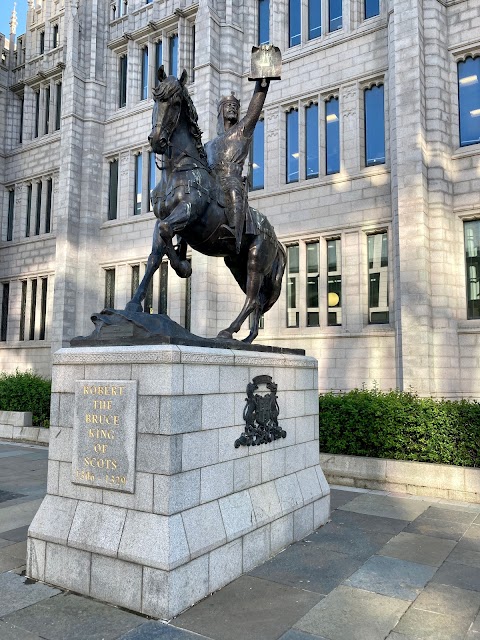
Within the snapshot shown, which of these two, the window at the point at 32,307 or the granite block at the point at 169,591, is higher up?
the window at the point at 32,307

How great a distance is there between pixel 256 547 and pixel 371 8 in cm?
2062

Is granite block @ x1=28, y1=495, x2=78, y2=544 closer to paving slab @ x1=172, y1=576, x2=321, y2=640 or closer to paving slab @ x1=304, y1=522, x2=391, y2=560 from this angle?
paving slab @ x1=172, y1=576, x2=321, y2=640

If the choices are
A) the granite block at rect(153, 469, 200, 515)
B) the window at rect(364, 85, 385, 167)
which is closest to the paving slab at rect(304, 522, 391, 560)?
the granite block at rect(153, 469, 200, 515)

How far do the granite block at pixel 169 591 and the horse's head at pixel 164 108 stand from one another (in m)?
4.50

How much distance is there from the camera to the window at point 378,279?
18203 millimetres

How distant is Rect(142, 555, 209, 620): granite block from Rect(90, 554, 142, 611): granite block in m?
0.10

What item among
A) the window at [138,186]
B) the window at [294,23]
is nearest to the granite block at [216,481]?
the window at [294,23]

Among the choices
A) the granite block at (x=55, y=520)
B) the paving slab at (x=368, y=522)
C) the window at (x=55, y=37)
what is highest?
the window at (x=55, y=37)

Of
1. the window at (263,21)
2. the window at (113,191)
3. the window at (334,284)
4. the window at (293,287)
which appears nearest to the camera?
the window at (334,284)

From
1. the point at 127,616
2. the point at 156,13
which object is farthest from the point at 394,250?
the point at 156,13

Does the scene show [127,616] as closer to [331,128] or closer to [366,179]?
[366,179]

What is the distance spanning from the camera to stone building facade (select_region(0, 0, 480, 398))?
16812 millimetres

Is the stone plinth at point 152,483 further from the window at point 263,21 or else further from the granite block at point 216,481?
the window at point 263,21

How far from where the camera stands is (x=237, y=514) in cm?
560
